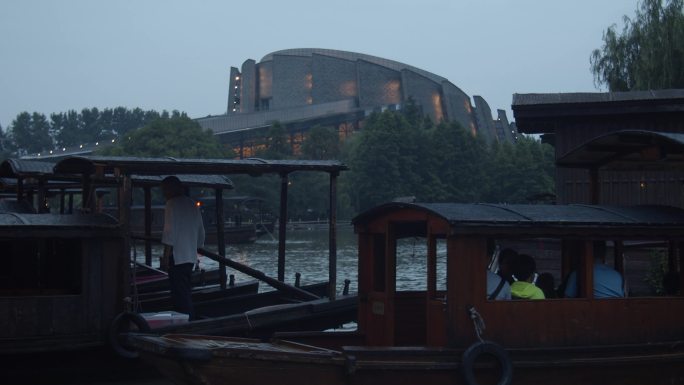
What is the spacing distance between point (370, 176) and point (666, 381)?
53.4m

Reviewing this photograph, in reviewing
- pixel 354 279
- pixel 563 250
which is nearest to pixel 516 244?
pixel 563 250

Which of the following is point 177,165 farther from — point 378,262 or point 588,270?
point 588,270

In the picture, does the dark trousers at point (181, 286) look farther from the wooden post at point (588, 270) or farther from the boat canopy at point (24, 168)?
the wooden post at point (588, 270)

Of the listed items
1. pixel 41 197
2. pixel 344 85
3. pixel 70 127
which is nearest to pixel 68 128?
pixel 70 127

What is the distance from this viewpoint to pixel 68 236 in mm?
9156

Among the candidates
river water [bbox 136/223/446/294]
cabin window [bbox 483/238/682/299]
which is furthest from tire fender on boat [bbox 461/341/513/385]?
river water [bbox 136/223/446/294]

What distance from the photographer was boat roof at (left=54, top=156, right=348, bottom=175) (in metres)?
9.62

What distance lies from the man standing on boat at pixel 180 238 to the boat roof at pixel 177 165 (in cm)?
30

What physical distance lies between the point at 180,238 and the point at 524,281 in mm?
4052

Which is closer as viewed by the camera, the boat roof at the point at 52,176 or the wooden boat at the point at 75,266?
the wooden boat at the point at 75,266

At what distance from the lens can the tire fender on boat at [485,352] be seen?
24.7 feet

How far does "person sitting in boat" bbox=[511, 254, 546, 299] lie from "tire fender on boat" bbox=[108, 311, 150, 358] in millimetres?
3709

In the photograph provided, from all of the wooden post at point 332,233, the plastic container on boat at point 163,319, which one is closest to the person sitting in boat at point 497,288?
the wooden post at point 332,233

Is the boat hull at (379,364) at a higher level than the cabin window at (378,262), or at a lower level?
lower
